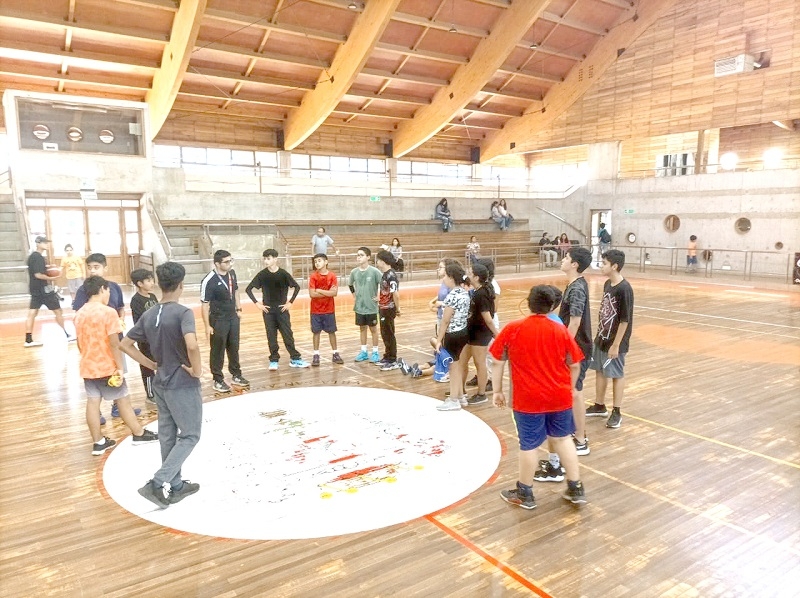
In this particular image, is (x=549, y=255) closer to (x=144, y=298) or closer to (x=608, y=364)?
(x=608, y=364)

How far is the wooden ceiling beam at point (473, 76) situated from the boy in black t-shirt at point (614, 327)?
15.6 meters

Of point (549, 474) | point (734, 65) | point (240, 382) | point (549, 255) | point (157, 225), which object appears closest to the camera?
point (549, 474)

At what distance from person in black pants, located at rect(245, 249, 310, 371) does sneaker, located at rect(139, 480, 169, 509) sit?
3.41m

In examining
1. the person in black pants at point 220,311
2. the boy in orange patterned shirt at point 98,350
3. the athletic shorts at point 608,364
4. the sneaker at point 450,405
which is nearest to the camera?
the boy in orange patterned shirt at point 98,350

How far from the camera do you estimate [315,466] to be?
476 centimetres

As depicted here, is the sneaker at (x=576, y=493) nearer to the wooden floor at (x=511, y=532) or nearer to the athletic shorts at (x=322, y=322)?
the wooden floor at (x=511, y=532)

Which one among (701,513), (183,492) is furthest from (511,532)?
(183,492)

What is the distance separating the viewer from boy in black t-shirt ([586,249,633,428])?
539 cm

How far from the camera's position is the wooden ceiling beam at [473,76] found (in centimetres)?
1886

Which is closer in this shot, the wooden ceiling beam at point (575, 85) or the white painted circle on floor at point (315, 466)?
the white painted circle on floor at point (315, 466)

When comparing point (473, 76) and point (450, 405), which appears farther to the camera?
point (473, 76)

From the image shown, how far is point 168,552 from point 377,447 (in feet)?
6.69

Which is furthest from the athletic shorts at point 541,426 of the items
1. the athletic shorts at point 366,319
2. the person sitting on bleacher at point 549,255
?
the person sitting on bleacher at point 549,255

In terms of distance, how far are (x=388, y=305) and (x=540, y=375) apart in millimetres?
4113
